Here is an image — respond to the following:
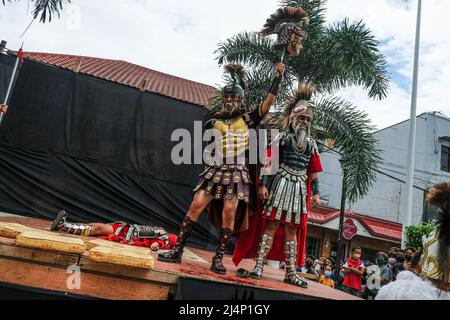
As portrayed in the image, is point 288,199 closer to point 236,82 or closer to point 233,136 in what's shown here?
point 233,136

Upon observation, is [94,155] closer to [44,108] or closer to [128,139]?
[128,139]

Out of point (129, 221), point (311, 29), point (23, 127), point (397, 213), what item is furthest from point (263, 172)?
point (397, 213)

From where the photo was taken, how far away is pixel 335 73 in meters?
7.64

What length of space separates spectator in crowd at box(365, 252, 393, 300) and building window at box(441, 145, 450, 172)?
50.2 feet

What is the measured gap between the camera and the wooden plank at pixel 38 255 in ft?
7.63

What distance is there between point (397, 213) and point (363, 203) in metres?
1.99

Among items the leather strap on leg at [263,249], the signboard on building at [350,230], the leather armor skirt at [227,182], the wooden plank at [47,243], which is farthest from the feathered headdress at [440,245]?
the signboard on building at [350,230]

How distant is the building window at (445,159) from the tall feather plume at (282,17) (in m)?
19.1

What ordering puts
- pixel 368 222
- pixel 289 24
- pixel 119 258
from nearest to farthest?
pixel 119 258 < pixel 289 24 < pixel 368 222

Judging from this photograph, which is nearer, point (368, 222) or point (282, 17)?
point (282, 17)

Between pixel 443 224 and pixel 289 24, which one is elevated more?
pixel 289 24

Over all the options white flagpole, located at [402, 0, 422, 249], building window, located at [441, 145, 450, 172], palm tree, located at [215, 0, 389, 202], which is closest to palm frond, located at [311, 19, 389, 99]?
palm tree, located at [215, 0, 389, 202]

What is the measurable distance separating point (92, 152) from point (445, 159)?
19551 mm

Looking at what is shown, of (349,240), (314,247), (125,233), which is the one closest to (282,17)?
(125,233)
